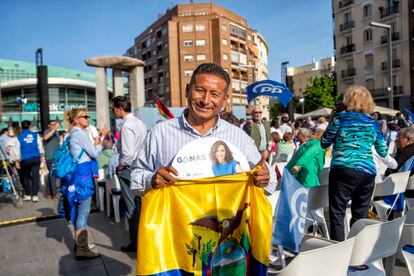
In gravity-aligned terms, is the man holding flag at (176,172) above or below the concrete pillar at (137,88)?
below

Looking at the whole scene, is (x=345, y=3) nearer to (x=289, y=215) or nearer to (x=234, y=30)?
(x=234, y=30)

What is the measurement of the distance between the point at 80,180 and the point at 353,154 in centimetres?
303

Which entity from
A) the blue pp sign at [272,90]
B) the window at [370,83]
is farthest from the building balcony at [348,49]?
the blue pp sign at [272,90]

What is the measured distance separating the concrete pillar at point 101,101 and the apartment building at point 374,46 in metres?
28.7

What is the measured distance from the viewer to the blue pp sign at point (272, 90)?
823 cm

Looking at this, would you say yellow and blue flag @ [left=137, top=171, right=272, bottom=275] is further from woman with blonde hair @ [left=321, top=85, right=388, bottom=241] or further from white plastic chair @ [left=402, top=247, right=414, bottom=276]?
woman with blonde hair @ [left=321, top=85, right=388, bottom=241]

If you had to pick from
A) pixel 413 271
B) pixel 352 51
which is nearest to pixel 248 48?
pixel 352 51

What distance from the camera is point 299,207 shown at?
2.90 m

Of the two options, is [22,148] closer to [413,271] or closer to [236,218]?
[236,218]

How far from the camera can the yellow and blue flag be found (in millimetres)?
1758

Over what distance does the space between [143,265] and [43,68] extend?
16.6 meters

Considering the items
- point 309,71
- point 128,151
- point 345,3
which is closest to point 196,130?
point 128,151

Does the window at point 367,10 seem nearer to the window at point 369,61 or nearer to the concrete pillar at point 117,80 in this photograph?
the window at point 369,61

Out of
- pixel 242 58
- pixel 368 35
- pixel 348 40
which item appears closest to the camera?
pixel 368 35
